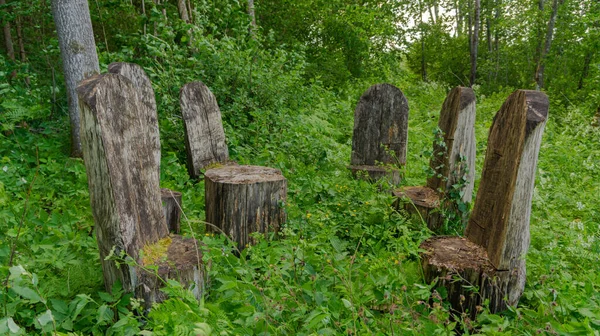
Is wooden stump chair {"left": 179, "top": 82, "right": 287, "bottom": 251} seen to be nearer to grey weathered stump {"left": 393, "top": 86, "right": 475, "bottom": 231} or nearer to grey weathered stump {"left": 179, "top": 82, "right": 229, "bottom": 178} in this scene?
grey weathered stump {"left": 179, "top": 82, "right": 229, "bottom": 178}

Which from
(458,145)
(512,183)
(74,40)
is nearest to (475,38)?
(458,145)

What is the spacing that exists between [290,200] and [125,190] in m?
2.28

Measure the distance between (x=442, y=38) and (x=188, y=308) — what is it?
76.2ft

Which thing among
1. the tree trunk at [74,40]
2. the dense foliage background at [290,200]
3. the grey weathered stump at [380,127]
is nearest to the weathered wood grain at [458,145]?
the dense foliage background at [290,200]

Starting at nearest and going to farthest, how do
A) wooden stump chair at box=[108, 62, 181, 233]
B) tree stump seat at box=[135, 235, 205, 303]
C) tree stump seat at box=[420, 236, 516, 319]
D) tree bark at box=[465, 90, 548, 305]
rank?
tree stump seat at box=[135, 235, 205, 303]
tree bark at box=[465, 90, 548, 305]
tree stump seat at box=[420, 236, 516, 319]
wooden stump chair at box=[108, 62, 181, 233]

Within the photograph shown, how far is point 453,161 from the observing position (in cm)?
360

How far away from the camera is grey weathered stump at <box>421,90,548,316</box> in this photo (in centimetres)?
238

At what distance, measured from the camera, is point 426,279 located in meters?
2.67

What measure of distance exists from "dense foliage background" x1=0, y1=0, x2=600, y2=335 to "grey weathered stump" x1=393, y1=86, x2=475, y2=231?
0.48ft

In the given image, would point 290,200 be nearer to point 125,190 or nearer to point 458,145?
point 458,145

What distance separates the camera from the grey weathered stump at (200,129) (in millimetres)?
4645

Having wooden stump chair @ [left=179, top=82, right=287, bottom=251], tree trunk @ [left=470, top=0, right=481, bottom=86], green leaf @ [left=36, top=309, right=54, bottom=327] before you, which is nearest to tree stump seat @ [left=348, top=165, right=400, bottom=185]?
wooden stump chair @ [left=179, top=82, right=287, bottom=251]

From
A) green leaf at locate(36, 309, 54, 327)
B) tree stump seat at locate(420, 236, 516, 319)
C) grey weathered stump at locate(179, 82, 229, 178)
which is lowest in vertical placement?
tree stump seat at locate(420, 236, 516, 319)

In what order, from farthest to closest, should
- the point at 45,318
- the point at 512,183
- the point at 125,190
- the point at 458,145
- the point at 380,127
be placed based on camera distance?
the point at 380,127 < the point at 458,145 < the point at 512,183 < the point at 125,190 < the point at 45,318
